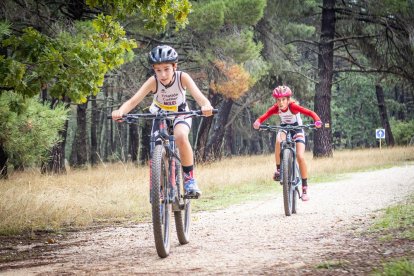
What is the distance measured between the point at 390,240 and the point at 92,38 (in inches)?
200

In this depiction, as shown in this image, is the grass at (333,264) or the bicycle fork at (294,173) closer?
the grass at (333,264)

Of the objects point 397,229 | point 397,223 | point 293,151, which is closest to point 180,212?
point 397,229

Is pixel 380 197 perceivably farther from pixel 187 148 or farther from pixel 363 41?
pixel 363 41

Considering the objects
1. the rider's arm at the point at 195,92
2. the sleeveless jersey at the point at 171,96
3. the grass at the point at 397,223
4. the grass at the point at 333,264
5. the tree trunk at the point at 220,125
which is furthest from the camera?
the tree trunk at the point at 220,125

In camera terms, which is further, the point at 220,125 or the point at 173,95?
the point at 220,125

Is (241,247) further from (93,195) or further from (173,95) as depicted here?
(93,195)

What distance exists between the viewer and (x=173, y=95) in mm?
6602

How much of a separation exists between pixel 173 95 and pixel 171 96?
3cm

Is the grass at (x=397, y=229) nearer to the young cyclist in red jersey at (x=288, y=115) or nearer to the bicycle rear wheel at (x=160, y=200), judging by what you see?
the young cyclist in red jersey at (x=288, y=115)

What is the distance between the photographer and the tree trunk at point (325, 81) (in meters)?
24.4

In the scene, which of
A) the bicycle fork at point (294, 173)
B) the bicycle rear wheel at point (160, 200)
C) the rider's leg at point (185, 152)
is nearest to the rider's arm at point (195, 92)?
the rider's leg at point (185, 152)

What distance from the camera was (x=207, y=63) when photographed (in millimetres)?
20641

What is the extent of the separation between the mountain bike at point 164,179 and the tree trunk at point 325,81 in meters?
18.6

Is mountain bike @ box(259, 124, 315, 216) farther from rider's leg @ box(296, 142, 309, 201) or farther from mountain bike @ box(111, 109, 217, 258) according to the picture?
mountain bike @ box(111, 109, 217, 258)
